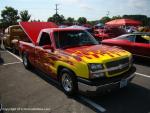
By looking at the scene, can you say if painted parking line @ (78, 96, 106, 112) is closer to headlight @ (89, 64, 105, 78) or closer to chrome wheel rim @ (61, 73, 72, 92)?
chrome wheel rim @ (61, 73, 72, 92)

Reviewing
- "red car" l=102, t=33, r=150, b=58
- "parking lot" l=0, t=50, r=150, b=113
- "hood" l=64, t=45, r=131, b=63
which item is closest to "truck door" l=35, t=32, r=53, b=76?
"parking lot" l=0, t=50, r=150, b=113

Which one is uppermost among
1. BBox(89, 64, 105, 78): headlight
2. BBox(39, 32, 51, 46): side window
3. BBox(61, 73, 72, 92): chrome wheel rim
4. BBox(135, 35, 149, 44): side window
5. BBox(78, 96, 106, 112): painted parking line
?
BBox(39, 32, 51, 46): side window

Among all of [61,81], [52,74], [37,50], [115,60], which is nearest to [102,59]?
[115,60]

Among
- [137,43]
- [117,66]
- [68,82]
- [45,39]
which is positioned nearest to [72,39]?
[45,39]

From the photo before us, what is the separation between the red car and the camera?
8.99 meters

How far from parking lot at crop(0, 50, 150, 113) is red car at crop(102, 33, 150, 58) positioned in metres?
1.79

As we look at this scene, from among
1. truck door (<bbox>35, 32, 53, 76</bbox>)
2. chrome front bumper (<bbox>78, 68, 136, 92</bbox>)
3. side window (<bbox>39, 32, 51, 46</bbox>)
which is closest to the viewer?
chrome front bumper (<bbox>78, 68, 136, 92</bbox>)

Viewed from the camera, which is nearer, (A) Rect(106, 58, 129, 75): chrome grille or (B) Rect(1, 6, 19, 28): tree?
(A) Rect(106, 58, 129, 75): chrome grille

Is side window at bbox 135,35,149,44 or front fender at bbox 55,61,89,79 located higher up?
side window at bbox 135,35,149,44

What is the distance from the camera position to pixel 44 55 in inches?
261

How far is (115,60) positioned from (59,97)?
1814 mm

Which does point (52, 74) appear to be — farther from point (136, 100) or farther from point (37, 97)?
point (136, 100)

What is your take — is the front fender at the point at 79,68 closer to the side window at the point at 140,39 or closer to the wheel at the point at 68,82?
the wheel at the point at 68,82

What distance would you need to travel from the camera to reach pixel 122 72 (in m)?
5.28
